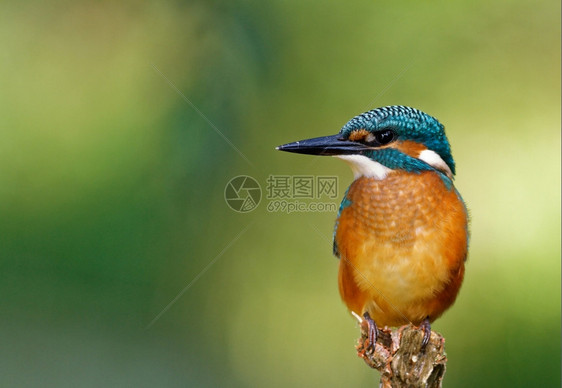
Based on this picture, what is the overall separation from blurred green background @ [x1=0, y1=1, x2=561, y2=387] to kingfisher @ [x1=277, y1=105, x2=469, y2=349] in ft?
3.53

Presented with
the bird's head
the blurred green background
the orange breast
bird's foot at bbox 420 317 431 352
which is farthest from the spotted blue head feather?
the blurred green background

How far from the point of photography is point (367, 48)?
419 cm

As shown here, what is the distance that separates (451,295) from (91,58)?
2943 mm

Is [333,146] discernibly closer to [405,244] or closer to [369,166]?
[369,166]

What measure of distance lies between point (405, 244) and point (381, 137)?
0.46 metres

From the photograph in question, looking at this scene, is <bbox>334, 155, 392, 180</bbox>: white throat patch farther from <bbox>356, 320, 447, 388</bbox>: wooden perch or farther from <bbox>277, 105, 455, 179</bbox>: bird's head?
<bbox>356, 320, 447, 388</bbox>: wooden perch

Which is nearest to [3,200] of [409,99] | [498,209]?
[409,99]

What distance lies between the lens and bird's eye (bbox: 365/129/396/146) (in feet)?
8.97

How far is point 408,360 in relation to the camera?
8.00 ft

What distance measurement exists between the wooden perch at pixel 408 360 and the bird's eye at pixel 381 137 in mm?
772

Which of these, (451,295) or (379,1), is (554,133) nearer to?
(379,1)

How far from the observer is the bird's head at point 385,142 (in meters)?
2.71

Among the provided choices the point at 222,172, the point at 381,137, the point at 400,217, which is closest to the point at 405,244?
the point at 400,217

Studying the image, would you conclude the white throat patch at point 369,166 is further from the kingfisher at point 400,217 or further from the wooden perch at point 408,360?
the wooden perch at point 408,360
